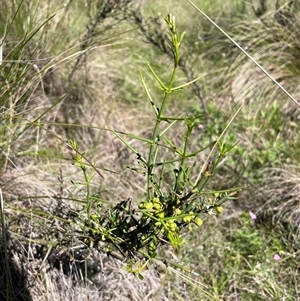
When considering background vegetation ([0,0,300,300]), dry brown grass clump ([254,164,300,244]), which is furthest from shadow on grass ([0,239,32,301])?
dry brown grass clump ([254,164,300,244])

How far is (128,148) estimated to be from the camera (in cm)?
281

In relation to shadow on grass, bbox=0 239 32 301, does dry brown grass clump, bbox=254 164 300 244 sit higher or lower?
lower

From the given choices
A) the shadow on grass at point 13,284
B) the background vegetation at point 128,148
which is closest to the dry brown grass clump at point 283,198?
the background vegetation at point 128,148

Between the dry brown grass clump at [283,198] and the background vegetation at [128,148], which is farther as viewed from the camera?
the dry brown grass clump at [283,198]

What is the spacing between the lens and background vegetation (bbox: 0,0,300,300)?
6.48 ft

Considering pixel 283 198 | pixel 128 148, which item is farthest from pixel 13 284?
pixel 283 198

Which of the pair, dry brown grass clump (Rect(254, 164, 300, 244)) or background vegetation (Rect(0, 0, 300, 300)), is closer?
background vegetation (Rect(0, 0, 300, 300))

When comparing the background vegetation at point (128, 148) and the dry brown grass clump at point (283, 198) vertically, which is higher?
the background vegetation at point (128, 148)

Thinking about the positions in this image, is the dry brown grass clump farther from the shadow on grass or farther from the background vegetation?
the shadow on grass

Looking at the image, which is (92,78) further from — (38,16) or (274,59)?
(274,59)

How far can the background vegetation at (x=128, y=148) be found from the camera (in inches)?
77.8

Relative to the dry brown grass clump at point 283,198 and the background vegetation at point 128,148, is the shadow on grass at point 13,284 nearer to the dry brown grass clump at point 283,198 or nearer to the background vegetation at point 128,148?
the background vegetation at point 128,148

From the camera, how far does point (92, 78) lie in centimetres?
323

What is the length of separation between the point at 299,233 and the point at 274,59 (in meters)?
1.36
